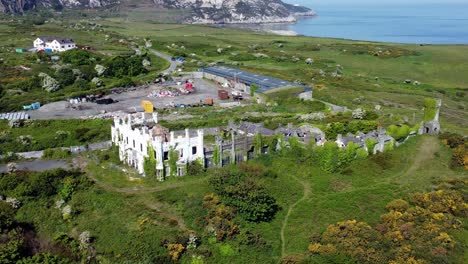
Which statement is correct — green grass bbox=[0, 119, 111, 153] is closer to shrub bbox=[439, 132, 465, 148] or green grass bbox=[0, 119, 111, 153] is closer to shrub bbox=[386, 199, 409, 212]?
shrub bbox=[386, 199, 409, 212]

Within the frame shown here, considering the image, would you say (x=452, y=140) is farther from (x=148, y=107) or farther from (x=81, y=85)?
(x=81, y=85)

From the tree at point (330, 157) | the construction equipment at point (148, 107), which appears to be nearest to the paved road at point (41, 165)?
the construction equipment at point (148, 107)

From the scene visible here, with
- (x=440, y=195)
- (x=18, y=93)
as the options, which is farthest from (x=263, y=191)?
(x=18, y=93)

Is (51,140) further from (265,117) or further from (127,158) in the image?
(265,117)

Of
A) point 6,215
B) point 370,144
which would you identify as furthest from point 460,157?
point 6,215

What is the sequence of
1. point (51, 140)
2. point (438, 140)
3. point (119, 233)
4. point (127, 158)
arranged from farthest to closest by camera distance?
point (51, 140) → point (438, 140) → point (127, 158) → point (119, 233)

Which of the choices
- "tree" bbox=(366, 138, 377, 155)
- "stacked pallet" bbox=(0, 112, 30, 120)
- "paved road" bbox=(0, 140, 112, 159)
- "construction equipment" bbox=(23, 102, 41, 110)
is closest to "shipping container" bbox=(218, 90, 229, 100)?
"paved road" bbox=(0, 140, 112, 159)
